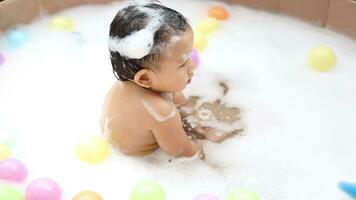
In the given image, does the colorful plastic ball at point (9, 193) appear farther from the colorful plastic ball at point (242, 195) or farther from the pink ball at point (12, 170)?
the colorful plastic ball at point (242, 195)

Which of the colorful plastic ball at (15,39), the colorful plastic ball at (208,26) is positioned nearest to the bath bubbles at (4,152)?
the colorful plastic ball at (15,39)

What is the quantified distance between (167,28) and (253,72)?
640mm

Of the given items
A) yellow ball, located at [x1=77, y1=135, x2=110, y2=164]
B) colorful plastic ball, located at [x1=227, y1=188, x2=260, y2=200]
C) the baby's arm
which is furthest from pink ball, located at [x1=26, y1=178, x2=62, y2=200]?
colorful plastic ball, located at [x1=227, y1=188, x2=260, y2=200]

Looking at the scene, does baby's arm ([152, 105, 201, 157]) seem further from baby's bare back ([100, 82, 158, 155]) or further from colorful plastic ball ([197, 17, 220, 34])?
colorful plastic ball ([197, 17, 220, 34])

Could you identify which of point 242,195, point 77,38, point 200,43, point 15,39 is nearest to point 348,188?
point 242,195

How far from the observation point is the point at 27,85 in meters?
1.84

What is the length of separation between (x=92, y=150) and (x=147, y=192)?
0.23 metres

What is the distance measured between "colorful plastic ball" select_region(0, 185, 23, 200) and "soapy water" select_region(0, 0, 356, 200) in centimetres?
11

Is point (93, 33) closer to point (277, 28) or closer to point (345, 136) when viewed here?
point (277, 28)

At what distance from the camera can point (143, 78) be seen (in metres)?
1.36

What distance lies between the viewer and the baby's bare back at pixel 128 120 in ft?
4.64

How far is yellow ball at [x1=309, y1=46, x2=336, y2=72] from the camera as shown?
185cm

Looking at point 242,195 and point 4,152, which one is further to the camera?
→ point 4,152

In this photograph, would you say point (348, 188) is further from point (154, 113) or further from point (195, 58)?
point (195, 58)
